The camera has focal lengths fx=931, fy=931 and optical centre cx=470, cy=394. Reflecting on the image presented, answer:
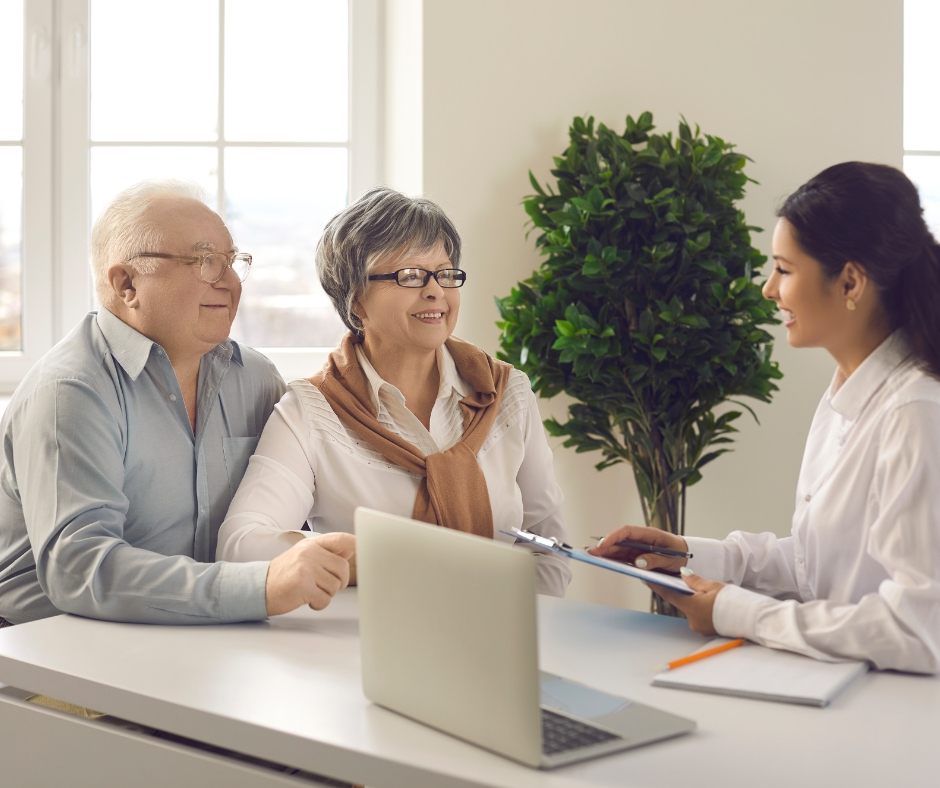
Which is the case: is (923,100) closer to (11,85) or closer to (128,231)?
(128,231)

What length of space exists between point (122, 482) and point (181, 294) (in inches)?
15.2

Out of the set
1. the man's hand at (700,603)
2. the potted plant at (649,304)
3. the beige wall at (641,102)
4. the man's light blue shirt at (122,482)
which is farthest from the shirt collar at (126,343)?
the beige wall at (641,102)

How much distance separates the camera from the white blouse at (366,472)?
5.81 feet

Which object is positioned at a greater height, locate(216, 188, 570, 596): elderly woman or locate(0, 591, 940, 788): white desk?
locate(216, 188, 570, 596): elderly woman

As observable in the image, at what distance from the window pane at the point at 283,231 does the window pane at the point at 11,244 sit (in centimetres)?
77

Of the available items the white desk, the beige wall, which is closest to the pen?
the white desk

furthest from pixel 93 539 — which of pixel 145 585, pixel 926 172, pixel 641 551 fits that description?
pixel 926 172

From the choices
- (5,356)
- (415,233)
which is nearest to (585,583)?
(415,233)

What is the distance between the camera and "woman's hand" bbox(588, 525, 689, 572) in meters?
1.60

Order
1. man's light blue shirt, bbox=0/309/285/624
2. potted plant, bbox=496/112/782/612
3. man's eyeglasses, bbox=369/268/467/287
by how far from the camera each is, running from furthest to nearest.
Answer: potted plant, bbox=496/112/782/612 < man's eyeglasses, bbox=369/268/467/287 < man's light blue shirt, bbox=0/309/285/624

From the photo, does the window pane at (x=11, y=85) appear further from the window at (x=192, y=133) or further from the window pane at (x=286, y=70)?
the window pane at (x=286, y=70)

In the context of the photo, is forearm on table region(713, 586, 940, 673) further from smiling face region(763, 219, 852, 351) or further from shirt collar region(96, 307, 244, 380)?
shirt collar region(96, 307, 244, 380)

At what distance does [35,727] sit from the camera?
4.22ft

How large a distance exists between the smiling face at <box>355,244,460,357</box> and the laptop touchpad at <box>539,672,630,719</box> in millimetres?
→ 976
